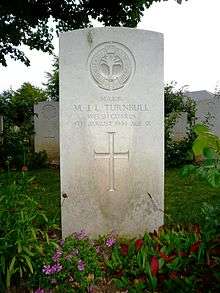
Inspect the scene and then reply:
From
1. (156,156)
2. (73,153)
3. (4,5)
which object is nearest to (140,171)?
(156,156)

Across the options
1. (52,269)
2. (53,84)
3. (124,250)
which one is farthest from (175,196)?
(53,84)

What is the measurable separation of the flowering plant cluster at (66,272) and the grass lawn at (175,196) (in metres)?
1.07

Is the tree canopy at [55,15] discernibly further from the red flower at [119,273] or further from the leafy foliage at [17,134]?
the red flower at [119,273]

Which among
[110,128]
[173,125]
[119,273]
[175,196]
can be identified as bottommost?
[119,273]

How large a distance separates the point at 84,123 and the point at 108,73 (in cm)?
55

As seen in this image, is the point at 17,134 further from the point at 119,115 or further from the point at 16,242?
the point at 16,242

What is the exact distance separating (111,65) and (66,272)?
2.10 m

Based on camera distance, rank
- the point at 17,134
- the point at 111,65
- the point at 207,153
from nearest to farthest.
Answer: the point at 207,153 < the point at 111,65 < the point at 17,134

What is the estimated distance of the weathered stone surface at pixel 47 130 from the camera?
11.6m

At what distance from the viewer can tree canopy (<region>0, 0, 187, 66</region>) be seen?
10.5 metres

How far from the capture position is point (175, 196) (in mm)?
6652

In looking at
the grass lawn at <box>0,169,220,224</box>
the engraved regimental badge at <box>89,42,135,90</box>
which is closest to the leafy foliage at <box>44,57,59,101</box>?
the grass lawn at <box>0,169,220,224</box>

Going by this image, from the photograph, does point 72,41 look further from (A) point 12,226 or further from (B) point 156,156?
(A) point 12,226

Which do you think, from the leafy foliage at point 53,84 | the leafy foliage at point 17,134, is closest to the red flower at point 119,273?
the leafy foliage at point 17,134
